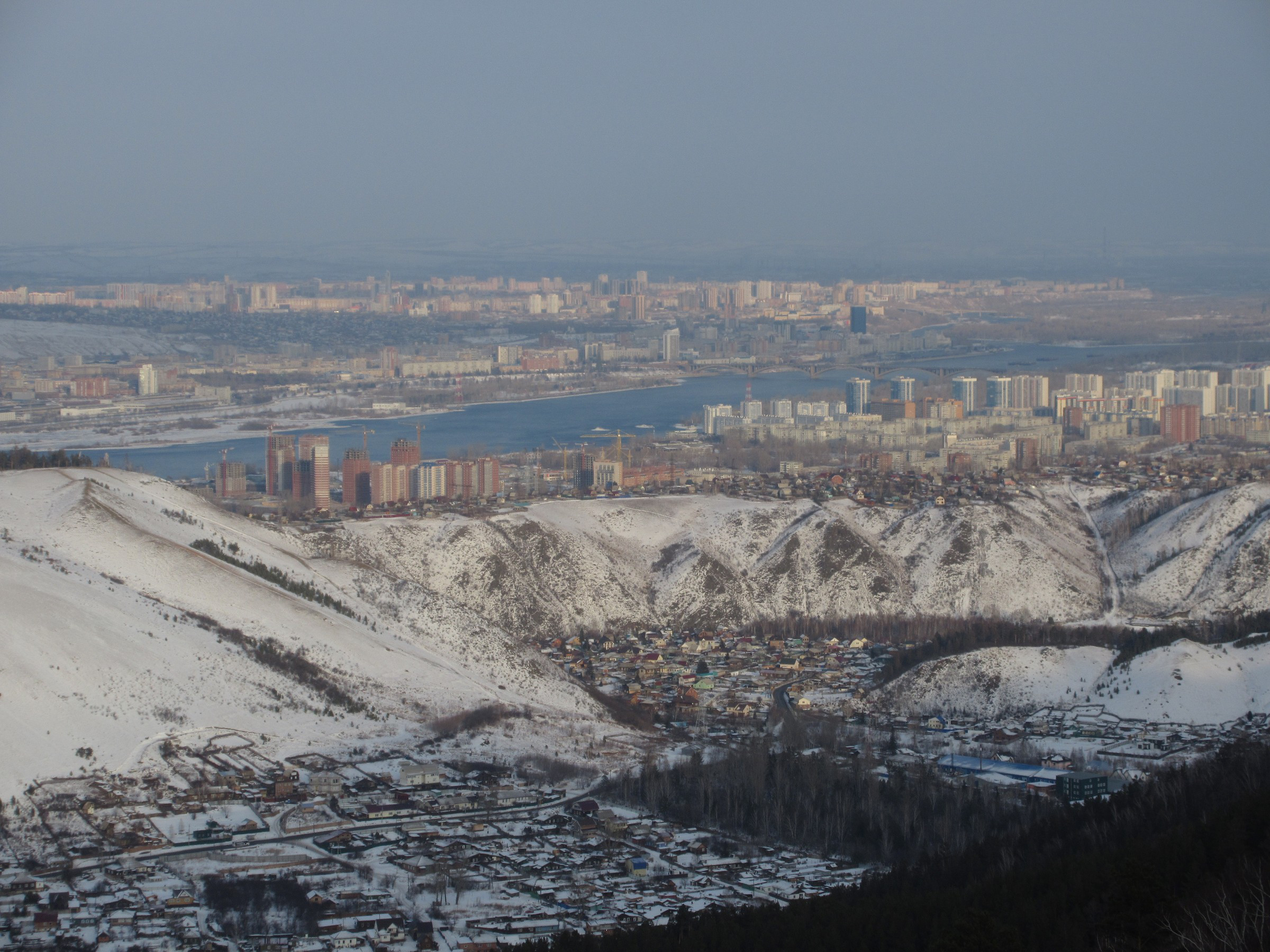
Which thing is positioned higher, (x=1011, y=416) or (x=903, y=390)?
(x=1011, y=416)

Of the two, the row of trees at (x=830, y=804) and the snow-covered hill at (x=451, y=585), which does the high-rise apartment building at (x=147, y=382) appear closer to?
the snow-covered hill at (x=451, y=585)

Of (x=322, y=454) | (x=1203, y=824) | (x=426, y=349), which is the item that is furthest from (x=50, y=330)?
(x=1203, y=824)

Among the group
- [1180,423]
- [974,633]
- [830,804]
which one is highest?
[830,804]

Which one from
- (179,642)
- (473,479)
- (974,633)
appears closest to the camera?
(179,642)

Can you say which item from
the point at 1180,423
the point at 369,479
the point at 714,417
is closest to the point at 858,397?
the point at 714,417

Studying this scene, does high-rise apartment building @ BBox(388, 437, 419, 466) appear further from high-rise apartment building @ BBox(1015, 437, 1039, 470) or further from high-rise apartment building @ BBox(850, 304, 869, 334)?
high-rise apartment building @ BBox(850, 304, 869, 334)

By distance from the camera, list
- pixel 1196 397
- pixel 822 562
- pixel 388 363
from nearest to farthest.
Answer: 1. pixel 822 562
2. pixel 1196 397
3. pixel 388 363

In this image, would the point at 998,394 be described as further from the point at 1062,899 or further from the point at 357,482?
the point at 1062,899
